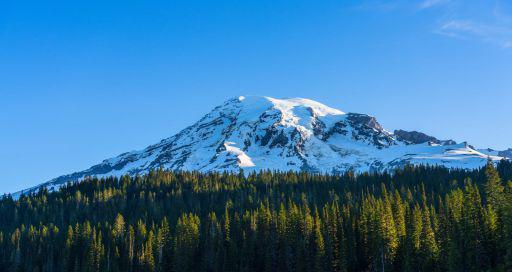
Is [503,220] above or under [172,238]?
above

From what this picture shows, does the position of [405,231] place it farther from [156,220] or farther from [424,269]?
[156,220]

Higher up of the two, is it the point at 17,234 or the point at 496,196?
the point at 496,196

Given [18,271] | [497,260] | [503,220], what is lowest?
[18,271]

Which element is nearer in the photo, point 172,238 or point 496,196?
point 496,196

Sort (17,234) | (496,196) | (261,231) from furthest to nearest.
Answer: (17,234)
(261,231)
(496,196)

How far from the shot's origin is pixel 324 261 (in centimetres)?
11562

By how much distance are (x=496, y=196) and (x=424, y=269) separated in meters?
19.3

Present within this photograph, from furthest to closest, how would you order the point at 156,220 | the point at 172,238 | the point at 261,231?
the point at 156,220 → the point at 172,238 → the point at 261,231

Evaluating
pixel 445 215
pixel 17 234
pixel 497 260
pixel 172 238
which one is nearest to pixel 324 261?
pixel 445 215

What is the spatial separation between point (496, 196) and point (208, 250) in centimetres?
6876

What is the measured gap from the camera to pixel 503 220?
89.6 meters

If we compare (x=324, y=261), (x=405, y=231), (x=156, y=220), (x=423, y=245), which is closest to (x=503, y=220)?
(x=423, y=245)

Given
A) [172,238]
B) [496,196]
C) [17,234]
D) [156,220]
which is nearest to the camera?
[496,196]

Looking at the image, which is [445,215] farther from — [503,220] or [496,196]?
[503,220]
